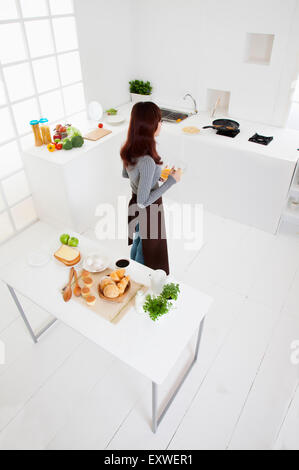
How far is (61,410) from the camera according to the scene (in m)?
2.05

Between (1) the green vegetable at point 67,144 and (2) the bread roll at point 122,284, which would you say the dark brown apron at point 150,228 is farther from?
(1) the green vegetable at point 67,144

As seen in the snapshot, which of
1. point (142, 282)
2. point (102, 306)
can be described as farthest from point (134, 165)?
point (102, 306)

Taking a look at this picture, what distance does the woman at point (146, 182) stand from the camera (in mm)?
1964

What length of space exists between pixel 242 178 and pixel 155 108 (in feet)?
5.08

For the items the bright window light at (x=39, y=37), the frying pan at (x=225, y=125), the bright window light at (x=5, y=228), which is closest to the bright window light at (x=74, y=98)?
the bright window light at (x=39, y=37)

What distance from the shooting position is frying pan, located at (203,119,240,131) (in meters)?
3.37

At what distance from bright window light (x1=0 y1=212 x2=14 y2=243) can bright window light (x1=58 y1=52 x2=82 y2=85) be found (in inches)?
56.4

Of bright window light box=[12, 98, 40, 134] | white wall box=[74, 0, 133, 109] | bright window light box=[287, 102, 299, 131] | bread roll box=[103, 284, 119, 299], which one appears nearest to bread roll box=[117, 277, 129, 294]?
bread roll box=[103, 284, 119, 299]

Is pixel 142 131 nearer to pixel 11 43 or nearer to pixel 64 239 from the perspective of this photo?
pixel 64 239

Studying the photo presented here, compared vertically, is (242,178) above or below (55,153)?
below

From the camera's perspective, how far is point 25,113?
3006 millimetres

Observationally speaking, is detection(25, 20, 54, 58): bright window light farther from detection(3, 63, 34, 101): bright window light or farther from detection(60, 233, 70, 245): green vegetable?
detection(60, 233, 70, 245): green vegetable

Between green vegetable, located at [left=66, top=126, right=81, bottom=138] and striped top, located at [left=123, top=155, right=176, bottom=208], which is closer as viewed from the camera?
striped top, located at [left=123, top=155, right=176, bottom=208]

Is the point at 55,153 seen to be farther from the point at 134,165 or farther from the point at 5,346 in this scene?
the point at 5,346
